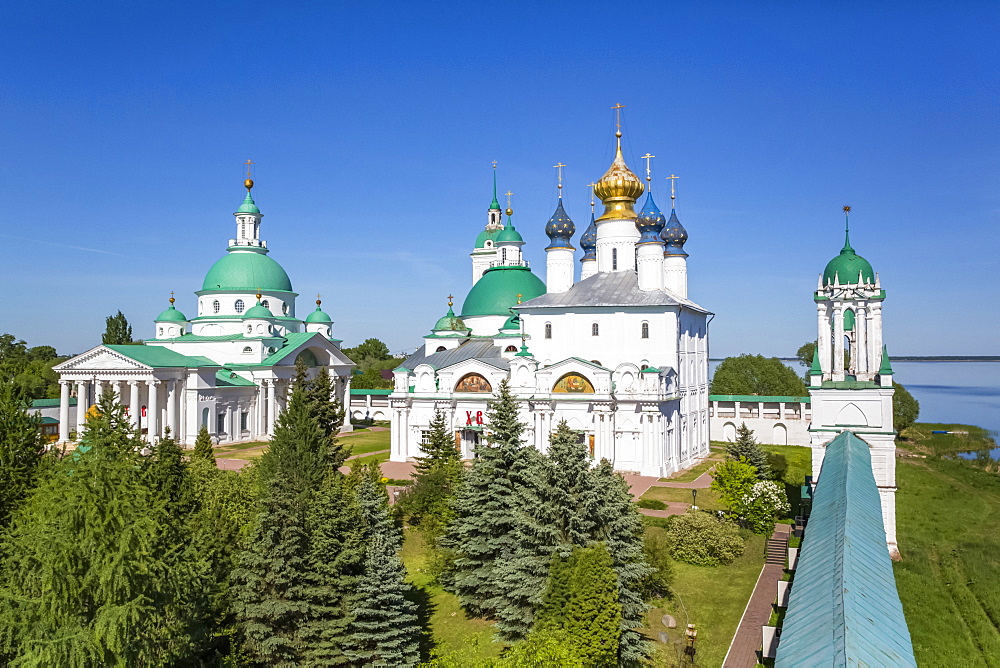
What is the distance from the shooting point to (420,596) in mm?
20500

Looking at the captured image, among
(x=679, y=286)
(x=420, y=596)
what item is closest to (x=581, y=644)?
(x=420, y=596)

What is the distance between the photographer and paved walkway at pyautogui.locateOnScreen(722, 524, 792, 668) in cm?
1588

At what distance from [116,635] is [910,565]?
18.7m

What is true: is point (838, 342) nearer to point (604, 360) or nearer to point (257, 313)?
point (604, 360)

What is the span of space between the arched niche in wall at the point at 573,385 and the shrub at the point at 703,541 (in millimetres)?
13275

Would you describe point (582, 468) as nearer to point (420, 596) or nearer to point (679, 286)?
point (420, 596)

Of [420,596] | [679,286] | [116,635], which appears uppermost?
[679,286]

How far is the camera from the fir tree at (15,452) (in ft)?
50.6

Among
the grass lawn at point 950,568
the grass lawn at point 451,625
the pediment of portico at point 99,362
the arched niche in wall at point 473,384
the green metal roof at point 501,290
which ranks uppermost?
the green metal roof at point 501,290

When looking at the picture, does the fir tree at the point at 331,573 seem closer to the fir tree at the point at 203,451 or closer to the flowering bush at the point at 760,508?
the flowering bush at the point at 760,508

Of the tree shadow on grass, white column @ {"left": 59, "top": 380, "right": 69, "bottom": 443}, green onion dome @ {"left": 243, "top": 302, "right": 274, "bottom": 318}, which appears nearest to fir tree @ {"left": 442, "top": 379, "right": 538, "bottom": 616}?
the tree shadow on grass

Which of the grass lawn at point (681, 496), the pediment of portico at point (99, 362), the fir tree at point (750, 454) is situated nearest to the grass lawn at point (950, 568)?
the fir tree at point (750, 454)

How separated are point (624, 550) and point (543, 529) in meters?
2.07

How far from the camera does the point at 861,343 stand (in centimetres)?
1947
